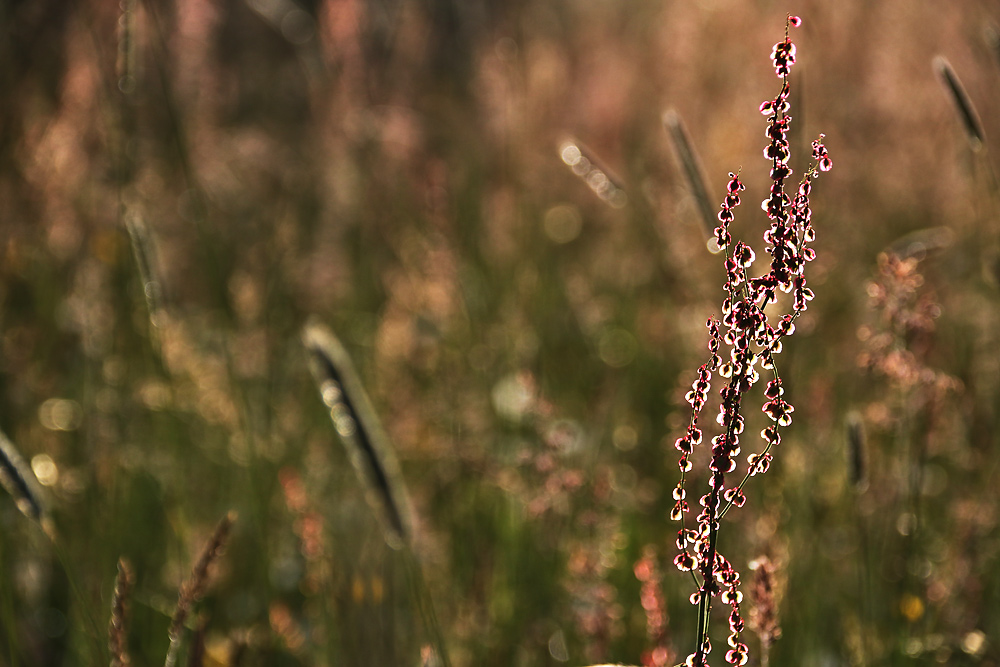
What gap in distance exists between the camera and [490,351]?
203 cm

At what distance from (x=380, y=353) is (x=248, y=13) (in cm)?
457

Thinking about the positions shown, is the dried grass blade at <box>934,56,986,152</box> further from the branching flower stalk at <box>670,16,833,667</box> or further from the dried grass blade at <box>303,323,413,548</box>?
the dried grass blade at <box>303,323,413,548</box>

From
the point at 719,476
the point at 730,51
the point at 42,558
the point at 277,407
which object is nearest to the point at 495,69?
the point at 730,51

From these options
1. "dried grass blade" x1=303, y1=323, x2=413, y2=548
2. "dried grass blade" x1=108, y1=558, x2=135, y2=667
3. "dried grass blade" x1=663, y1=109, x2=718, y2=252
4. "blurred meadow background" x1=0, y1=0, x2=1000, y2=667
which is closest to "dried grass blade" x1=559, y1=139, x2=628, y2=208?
"blurred meadow background" x1=0, y1=0, x2=1000, y2=667

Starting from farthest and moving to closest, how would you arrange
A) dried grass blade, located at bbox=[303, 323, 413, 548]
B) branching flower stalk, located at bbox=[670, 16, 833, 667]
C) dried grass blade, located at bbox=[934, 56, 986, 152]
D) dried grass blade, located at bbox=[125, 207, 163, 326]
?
dried grass blade, located at bbox=[125, 207, 163, 326] → dried grass blade, located at bbox=[934, 56, 986, 152] → dried grass blade, located at bbox=[303, 323, 413, 548] → branching flower stalk, located at bbox=[670, 16, 833, 667]

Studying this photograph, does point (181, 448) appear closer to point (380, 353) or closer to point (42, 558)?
point (42, 558)

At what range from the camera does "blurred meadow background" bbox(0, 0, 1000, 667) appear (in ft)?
4.14

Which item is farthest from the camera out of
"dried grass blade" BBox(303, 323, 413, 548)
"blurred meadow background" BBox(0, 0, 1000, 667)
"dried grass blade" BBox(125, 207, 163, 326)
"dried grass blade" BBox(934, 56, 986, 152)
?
"blurred meadow background" BBox(0, 0, 1000, 667)

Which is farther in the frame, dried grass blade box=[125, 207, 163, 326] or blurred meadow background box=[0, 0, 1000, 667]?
blurred meadow background box=[0, 0, 1000, 667]

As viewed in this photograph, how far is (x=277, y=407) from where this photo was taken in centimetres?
216

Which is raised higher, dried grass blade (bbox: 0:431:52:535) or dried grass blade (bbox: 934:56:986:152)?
dried grass blade (bbox: 934:56:986:152)

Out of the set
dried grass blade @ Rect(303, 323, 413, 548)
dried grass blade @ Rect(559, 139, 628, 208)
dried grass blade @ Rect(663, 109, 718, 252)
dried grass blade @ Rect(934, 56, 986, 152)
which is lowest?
dried grass blade @ Rect(303, 323, 413, 548)

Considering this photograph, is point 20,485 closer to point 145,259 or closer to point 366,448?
point 366,448

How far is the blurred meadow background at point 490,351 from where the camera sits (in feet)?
4.14
